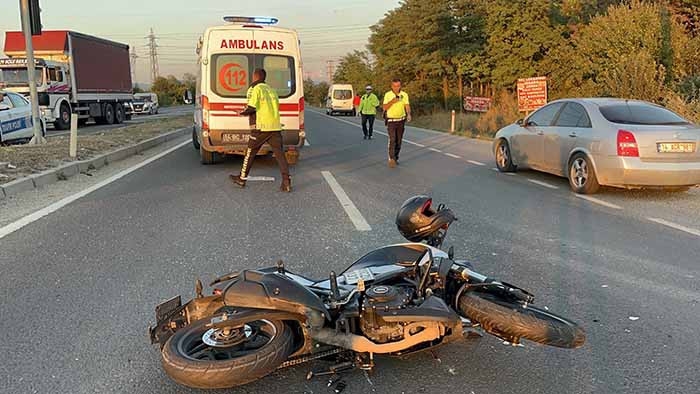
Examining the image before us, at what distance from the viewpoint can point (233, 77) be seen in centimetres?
1127

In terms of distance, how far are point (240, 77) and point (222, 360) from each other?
9.17 metres

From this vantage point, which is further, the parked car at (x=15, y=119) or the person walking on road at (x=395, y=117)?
the parked car at (x=15, y=119)

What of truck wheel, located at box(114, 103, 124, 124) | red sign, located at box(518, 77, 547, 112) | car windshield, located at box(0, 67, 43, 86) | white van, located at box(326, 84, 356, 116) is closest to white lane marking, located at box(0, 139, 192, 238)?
red sign, located at box(518, 77, 547, 112)

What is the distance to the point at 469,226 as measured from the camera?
6.57m

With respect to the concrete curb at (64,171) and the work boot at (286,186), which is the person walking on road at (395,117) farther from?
the concrete curb at (64,171)

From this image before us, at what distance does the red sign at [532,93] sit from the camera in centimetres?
2142

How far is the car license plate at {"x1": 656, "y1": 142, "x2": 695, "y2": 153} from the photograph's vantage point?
7.93m

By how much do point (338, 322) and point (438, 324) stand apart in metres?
0.51

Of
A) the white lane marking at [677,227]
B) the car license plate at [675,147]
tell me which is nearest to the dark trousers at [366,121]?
the car license plate at [675,147]

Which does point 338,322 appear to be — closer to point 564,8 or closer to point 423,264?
point 423,264

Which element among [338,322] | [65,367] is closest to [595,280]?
[338,322]

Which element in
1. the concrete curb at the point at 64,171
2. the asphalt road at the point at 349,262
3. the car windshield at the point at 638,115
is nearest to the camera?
the asphalt road at the point at 349,262

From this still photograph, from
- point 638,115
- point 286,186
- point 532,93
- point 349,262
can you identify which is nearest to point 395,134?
point 286,186

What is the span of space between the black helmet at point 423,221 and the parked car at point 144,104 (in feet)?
161
